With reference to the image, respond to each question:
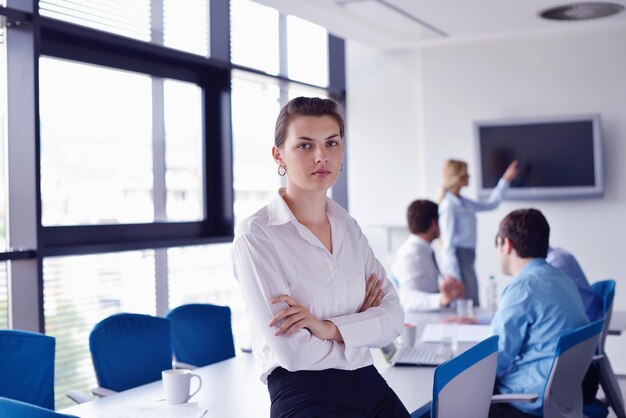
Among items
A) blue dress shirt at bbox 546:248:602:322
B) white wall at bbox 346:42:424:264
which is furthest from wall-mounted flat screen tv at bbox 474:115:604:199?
blue dress shirt at bbox 546:248:602:322

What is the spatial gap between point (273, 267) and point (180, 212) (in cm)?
385

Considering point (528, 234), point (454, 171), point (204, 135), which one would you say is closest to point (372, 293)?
point (528, 234)

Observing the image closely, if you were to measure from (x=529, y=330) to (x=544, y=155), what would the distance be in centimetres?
403

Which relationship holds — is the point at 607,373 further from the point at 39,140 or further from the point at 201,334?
the point at 39,140

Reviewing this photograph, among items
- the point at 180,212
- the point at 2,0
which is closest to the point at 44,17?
the point at 2,0

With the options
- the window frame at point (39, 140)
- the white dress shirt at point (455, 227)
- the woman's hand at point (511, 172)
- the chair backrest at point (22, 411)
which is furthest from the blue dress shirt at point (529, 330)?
the woman's hand at point (511, 172)

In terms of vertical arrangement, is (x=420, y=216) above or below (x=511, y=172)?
below

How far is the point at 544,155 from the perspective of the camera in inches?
266

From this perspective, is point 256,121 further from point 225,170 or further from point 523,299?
point 523,299

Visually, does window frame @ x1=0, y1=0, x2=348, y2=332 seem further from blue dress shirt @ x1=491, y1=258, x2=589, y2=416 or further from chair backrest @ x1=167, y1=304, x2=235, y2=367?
blue dress shirt @ x1=491, y1=258, x2=589, y2=416

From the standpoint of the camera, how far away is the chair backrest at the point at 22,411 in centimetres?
147

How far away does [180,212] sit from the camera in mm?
Result: 5719

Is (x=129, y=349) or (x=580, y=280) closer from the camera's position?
(x=129, y=349)

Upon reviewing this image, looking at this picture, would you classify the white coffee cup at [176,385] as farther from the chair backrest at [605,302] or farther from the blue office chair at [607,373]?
the chair backrest at [605,302]
